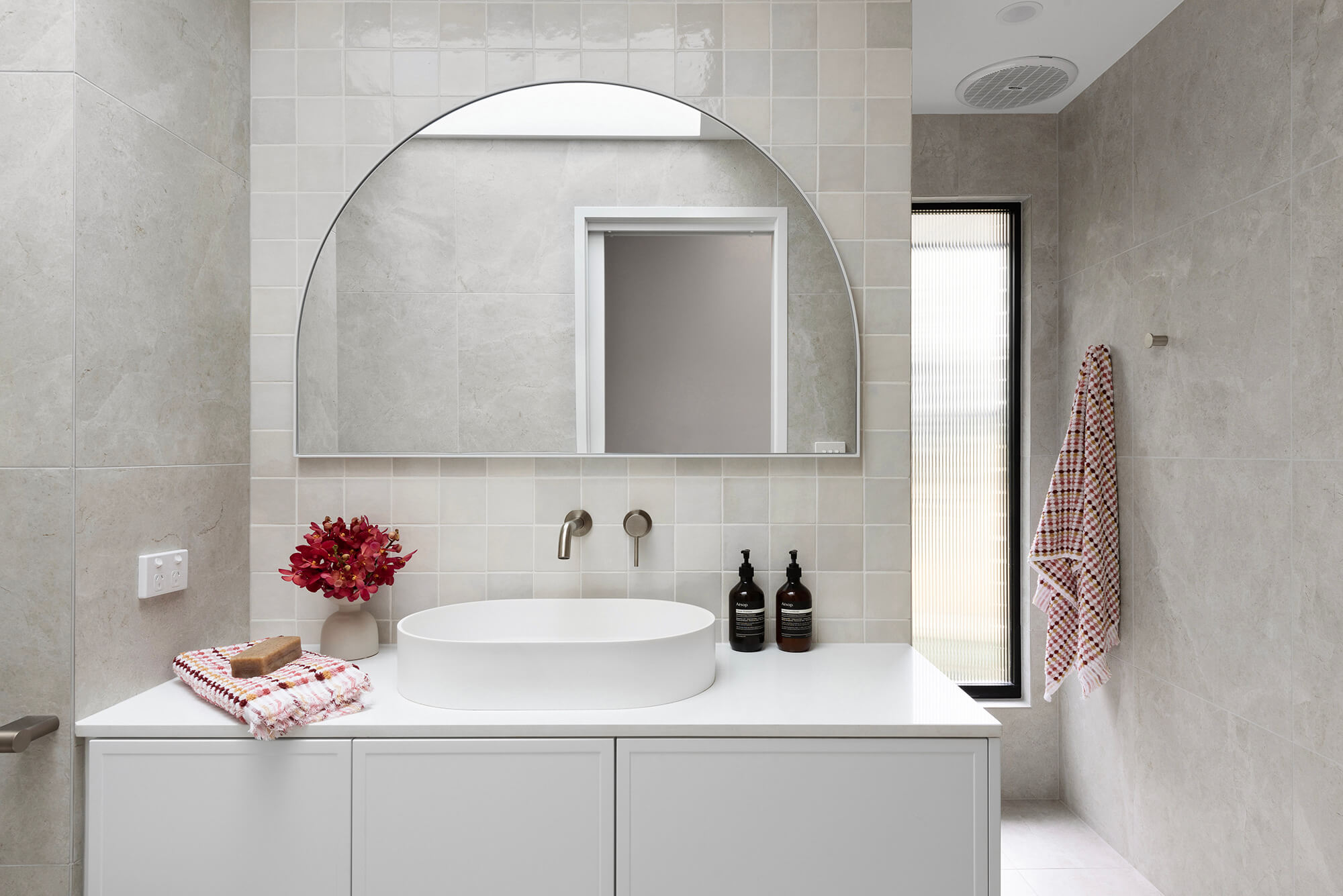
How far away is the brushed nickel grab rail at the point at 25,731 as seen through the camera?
3.60 feet

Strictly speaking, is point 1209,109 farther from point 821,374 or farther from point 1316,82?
point 821,374

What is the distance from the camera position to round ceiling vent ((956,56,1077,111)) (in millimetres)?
2262

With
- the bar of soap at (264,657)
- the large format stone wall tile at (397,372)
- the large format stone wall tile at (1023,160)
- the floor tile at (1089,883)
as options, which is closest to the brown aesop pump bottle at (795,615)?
the large format stone wall tile at (397,372)

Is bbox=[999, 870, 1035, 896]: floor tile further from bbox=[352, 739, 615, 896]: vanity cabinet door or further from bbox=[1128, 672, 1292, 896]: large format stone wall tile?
bbox=[352, 739, 615, 896]: vanity cabinet door

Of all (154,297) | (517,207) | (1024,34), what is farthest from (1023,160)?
(154,297)

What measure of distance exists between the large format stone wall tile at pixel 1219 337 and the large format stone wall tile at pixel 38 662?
2365mm

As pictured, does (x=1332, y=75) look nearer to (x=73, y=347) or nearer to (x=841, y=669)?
(x=841, y=669)

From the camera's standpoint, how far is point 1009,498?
2746 mm

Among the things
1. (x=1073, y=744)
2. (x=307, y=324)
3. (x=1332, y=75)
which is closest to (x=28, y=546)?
(x=307, y=324)

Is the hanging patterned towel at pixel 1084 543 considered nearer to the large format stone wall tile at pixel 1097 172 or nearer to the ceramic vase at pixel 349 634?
the large format stone wall tile at pixel 1097 172

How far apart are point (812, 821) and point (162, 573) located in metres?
1.21

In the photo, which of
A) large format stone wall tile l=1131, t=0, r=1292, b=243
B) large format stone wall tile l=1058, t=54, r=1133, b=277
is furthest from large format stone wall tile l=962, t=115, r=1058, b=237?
large format stone wall tile l=1131, t=0, r=1292, b=243

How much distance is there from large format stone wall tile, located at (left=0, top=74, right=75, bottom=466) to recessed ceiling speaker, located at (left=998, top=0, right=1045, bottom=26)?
208cm

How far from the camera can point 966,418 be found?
2748mm
